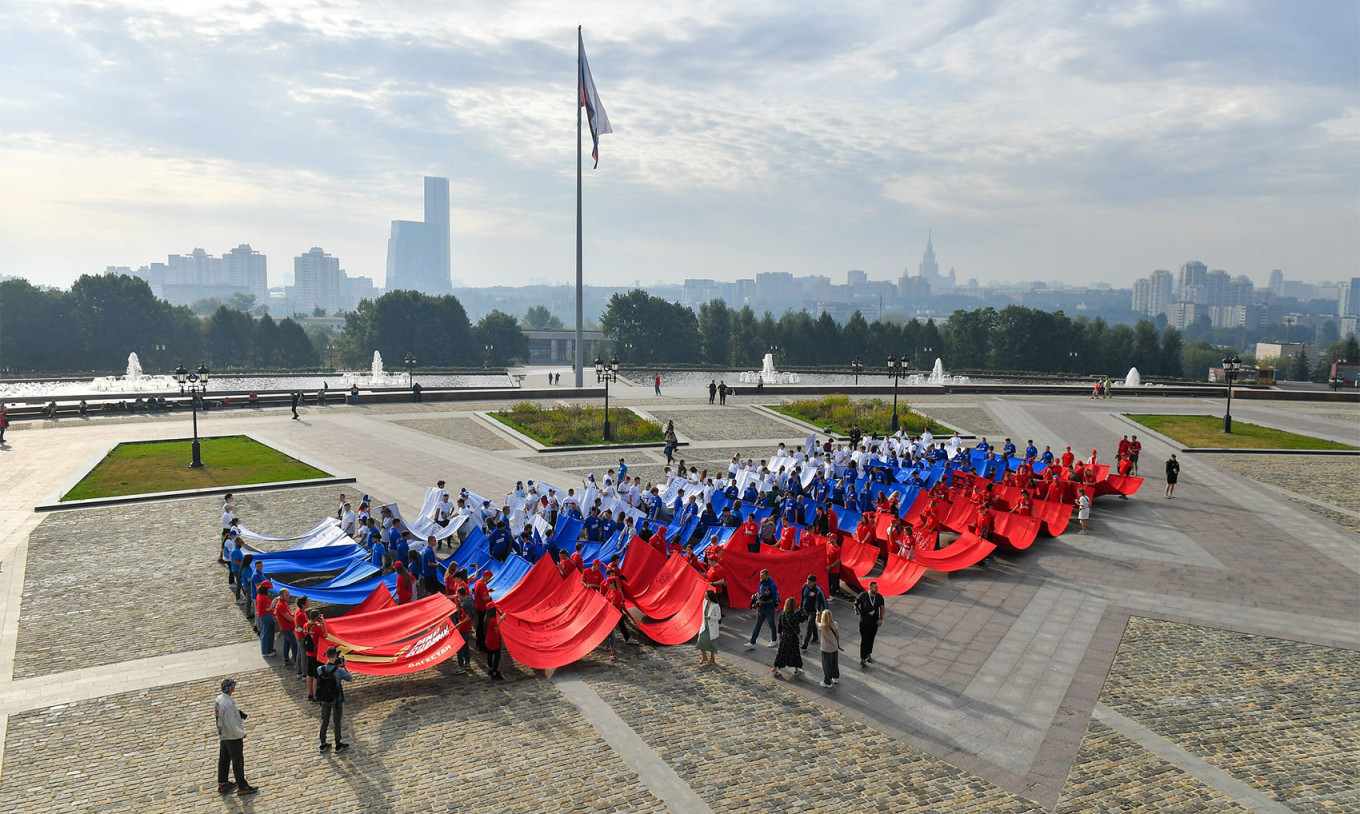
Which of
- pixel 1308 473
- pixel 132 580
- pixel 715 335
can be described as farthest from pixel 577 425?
pixel 715 335

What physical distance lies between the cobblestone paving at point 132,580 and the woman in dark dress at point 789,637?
905cm

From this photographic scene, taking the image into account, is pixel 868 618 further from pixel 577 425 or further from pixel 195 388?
→ pixel 195 388

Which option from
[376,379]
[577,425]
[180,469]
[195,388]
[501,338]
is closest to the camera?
[180,469]

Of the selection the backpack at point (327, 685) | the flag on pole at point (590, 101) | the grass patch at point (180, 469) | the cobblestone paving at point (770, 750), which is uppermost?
the flag on pole at point (590, 101)

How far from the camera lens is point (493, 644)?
12.2 metres

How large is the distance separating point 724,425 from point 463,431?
1212 centimetres

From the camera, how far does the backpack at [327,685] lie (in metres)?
9.87

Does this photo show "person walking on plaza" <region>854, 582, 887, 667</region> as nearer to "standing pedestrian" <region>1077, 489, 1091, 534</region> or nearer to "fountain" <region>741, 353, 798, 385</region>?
"standing pedestrian" <region>1077, 489, 1091, 534</region>

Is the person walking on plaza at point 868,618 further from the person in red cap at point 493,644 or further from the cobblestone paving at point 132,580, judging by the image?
the cobblestone paving at point 132,580

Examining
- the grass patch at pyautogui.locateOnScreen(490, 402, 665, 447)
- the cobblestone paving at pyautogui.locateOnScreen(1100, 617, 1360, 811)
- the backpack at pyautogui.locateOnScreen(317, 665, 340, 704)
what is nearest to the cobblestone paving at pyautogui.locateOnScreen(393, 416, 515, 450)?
the grass patch at pyautogui.locateOnScreen(490, 402, 665, 447)

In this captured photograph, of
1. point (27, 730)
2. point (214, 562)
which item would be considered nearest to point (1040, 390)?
point (214, 562)

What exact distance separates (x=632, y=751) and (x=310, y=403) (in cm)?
3818

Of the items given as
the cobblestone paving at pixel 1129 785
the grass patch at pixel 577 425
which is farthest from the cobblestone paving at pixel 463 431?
the cobblestone paving at pixel 1129 785

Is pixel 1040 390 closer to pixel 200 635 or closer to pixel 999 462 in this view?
pixel 999 462
